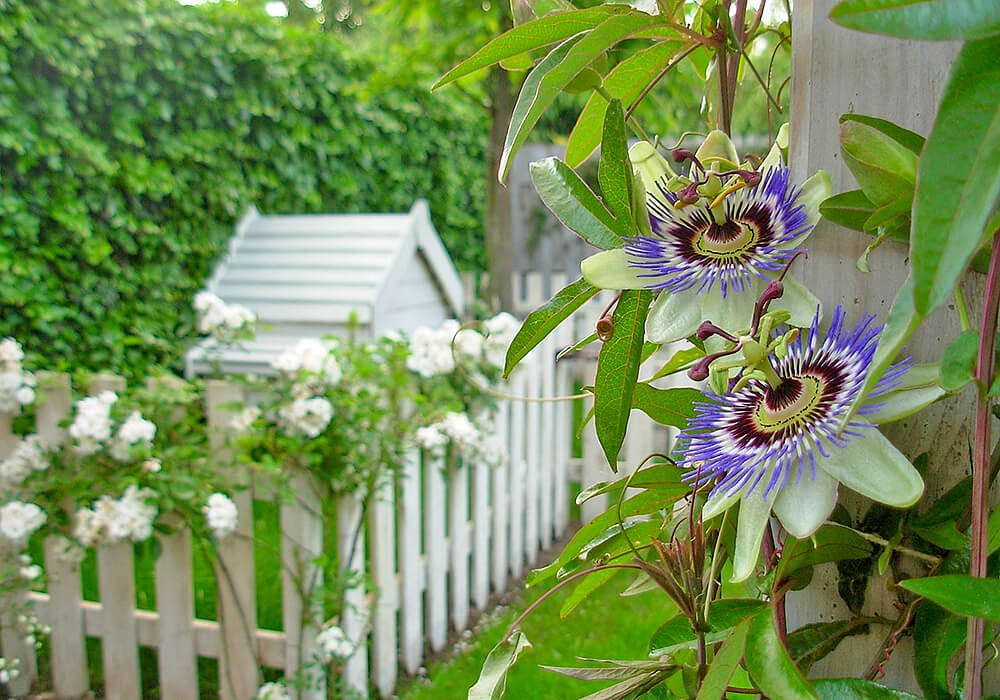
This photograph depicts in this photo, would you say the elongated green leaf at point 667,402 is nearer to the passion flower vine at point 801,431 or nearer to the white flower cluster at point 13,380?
the passion flower vine at point 801,431

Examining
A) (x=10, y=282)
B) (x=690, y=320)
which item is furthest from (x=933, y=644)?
(x=10, y=282)

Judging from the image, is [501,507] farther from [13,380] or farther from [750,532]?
[750,532]

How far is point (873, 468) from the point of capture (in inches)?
15.3

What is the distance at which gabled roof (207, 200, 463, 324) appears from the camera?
3.65 metres

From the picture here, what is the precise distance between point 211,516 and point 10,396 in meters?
0.75

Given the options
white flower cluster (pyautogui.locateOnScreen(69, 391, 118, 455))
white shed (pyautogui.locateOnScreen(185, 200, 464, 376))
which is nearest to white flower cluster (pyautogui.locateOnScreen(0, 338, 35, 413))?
white flower cluster (pyautogui.locateOnScreen(69, 391, 118, 455))

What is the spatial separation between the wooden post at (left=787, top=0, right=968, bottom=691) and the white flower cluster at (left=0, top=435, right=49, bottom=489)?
2054mm

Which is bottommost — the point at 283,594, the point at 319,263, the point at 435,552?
the point at 435,552

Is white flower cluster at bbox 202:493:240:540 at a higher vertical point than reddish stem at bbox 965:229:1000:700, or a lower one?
lower

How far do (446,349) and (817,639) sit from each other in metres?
1.99

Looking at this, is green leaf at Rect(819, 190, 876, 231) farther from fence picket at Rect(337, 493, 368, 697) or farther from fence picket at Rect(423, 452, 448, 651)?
fence picket at Rect(423, 452, 448, 651)

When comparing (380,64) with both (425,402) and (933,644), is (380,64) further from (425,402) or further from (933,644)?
(933,644)

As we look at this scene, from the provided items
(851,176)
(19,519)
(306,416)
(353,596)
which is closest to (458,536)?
(353,596)

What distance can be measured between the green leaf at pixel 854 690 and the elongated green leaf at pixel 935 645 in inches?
1.1
